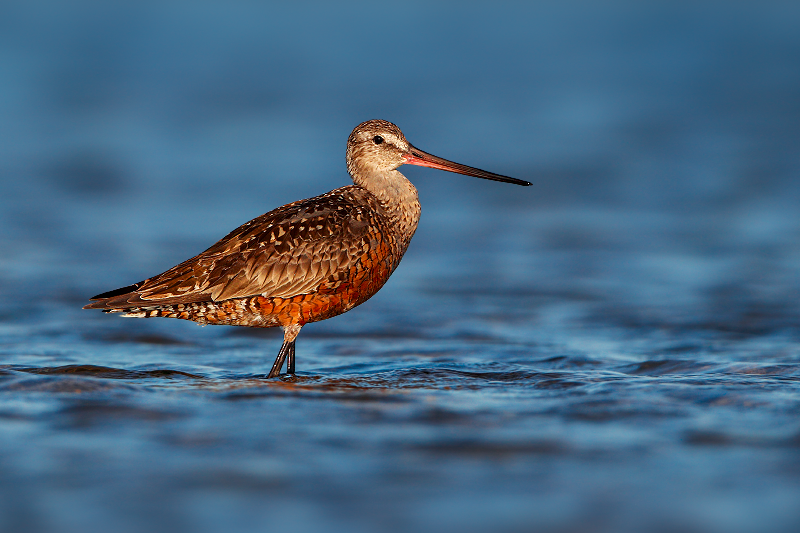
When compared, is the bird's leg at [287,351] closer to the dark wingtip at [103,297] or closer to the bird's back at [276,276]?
the bird's back at [276,276]

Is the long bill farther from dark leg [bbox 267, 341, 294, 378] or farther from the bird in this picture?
dark leg [bbox 267, 341, 294, 378]

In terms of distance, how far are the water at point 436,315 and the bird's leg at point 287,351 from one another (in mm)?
187

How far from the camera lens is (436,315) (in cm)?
837

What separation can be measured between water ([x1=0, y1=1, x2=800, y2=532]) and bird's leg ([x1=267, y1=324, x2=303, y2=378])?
187mm

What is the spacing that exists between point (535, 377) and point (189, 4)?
2869 cm

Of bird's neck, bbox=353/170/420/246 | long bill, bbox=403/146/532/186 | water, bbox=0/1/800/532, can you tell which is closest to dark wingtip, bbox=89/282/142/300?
water, bbox=0/1/800/532

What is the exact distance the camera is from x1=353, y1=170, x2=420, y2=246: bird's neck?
691 cm

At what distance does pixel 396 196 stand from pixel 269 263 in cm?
107

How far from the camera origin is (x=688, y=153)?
50.5ft

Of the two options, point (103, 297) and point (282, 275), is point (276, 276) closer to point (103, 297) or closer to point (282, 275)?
point (282, 275)

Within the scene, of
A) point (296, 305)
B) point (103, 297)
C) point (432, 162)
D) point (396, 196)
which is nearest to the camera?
point (103, 297)

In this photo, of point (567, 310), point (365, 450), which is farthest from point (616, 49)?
point (365, 450)

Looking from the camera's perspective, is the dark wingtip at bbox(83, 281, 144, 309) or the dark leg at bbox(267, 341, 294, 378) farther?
the dark leg at bbox(267, 341, 294, 378)

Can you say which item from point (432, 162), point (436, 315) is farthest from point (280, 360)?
point (436, 315)
